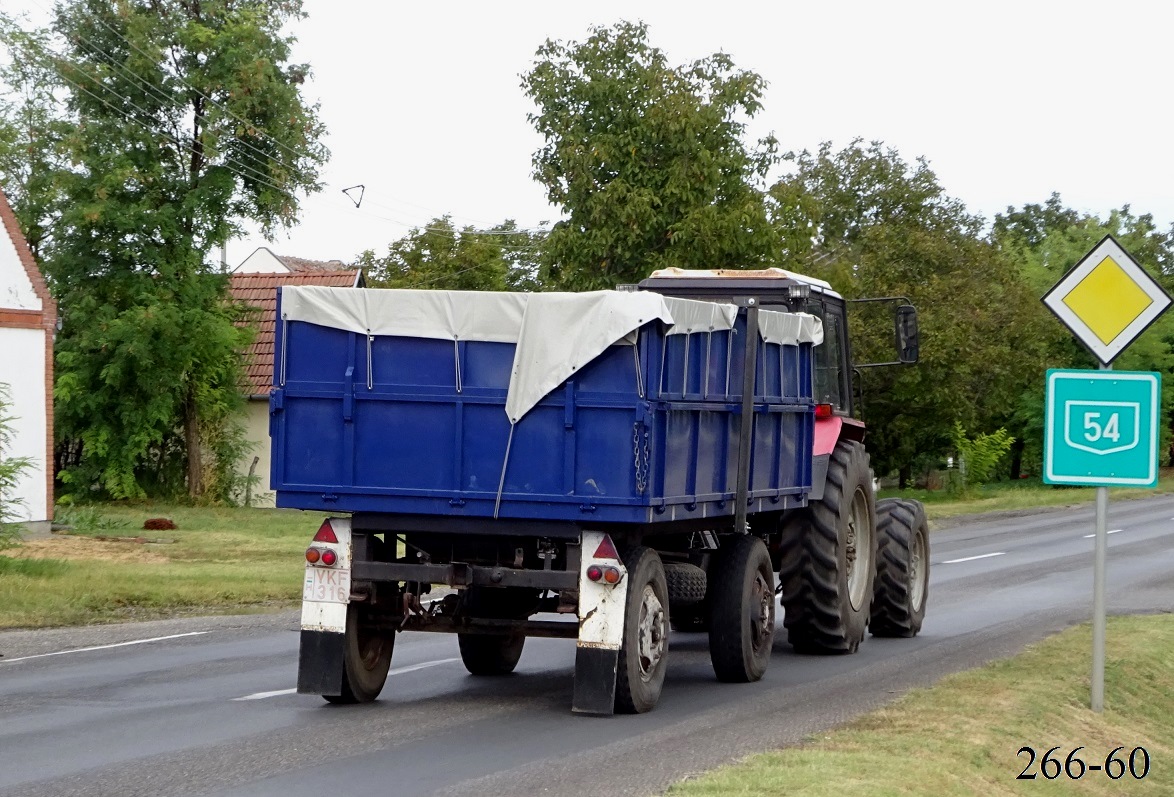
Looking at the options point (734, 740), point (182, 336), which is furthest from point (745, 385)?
point (182, 336)

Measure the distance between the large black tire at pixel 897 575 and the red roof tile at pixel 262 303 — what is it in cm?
2857

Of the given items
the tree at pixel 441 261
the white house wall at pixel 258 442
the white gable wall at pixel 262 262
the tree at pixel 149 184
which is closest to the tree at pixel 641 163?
the tree at pixel 149 184

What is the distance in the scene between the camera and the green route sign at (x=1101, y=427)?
10.3 metres

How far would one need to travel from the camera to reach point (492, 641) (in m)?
12.5

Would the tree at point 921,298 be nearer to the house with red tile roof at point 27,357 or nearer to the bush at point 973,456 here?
the bush at point 973,456

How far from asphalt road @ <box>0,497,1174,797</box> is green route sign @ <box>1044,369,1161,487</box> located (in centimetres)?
197

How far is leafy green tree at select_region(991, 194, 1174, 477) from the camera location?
64.4m

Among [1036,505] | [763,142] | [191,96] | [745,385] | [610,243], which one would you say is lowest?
[1036,505]

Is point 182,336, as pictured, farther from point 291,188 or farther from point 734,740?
point 734,740

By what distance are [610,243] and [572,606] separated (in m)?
14.7

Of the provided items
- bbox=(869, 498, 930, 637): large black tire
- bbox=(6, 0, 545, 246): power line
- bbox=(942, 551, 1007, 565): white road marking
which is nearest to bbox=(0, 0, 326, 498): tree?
bbox=(6, 0, 545, 246): power line

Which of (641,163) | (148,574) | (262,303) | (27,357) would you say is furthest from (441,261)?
(148,574)

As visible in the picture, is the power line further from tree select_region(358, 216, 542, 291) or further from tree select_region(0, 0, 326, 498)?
tree select_region(358, 216, 542, 291)

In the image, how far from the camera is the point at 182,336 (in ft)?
128
